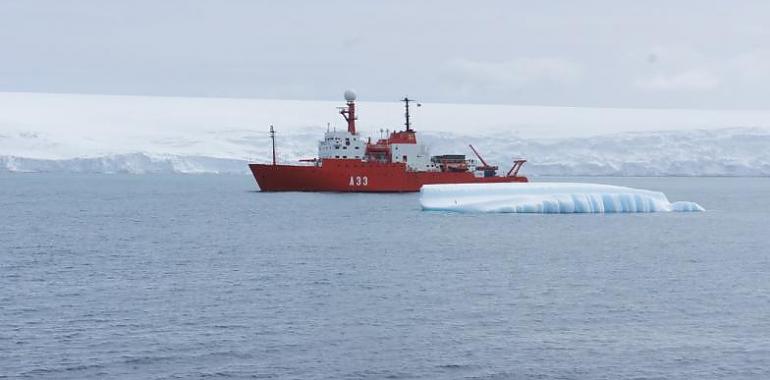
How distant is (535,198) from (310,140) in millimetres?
59649

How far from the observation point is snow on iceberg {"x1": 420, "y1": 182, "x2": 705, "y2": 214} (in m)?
49.2

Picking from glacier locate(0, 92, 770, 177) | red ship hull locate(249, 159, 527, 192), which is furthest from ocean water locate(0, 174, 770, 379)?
glacier locate(0, 92, 770, 177)

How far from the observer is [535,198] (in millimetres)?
49219

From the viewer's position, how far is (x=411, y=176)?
69812mm

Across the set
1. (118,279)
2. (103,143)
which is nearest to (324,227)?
(118,279)

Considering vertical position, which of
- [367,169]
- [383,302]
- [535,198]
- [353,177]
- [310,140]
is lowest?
[383,302]

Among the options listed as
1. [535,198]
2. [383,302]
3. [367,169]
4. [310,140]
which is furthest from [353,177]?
[383,302]

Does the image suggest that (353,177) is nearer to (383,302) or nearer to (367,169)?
(367,169)

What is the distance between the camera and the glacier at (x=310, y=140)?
101 meters

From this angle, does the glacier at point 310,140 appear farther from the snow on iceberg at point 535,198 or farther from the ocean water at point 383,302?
the ocean water at point 383,302

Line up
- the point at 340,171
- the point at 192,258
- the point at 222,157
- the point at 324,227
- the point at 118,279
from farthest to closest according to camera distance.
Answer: the point at 222,157 < the point at 340,171 < the point at 324,227 < the point at 192,258 < the point at 118,279

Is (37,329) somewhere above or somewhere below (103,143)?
below

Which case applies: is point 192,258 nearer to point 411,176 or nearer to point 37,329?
point 37,329

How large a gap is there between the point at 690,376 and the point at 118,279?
50.4ft
